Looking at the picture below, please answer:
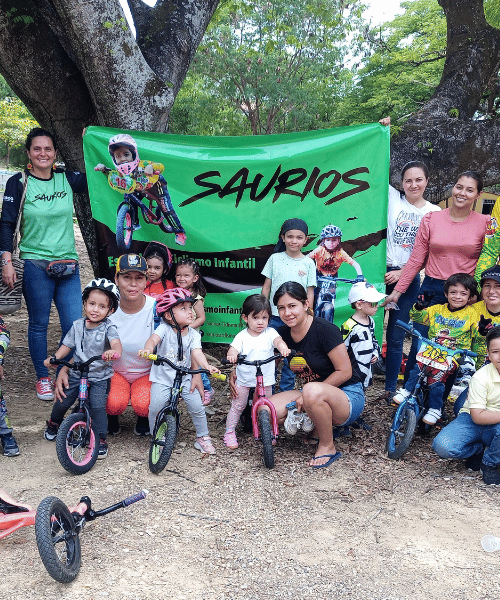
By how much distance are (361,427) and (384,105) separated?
12733 mm

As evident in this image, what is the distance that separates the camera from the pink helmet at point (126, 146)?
5.08 meters

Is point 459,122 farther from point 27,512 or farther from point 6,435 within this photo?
point 27,512

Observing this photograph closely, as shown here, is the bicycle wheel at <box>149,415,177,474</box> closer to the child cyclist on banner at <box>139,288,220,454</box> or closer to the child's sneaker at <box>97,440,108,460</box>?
the child cyclist on banner at <box>139,288,220,454</box>

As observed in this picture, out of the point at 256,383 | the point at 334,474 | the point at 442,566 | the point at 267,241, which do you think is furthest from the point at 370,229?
the point at 442,566

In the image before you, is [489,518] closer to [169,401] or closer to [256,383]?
[256,383]

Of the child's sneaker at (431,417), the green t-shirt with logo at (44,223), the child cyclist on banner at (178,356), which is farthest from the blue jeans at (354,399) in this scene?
the green t-shirt with logo at (44,223)

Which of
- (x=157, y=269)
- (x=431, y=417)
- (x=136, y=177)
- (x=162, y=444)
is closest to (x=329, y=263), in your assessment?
(x=157, y=269)

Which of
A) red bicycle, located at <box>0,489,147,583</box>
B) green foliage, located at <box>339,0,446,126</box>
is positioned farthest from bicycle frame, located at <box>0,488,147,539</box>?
green foliage, located at <box>339,0,446,126</box>

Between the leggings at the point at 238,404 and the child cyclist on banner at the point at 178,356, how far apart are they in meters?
0.20

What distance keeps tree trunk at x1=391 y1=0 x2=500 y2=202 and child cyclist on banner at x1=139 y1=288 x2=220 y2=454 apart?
3053 millimetres

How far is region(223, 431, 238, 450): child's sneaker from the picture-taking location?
408 cm

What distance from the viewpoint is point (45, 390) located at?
4672 millimetres

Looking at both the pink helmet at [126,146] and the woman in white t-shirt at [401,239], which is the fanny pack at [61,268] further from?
the woman in white t-shirt at [401,239]

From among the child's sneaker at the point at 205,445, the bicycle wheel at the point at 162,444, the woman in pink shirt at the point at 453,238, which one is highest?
the woman in pink shirt at the point at 453,238
